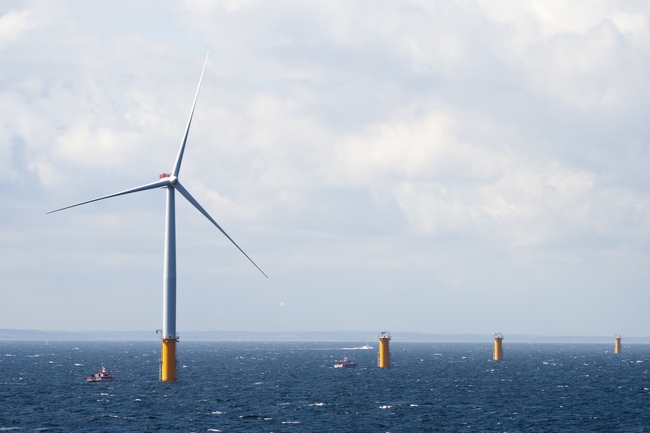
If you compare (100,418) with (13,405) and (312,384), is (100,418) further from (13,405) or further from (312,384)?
(312,384)

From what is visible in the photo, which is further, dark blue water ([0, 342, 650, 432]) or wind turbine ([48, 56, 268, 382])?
wind turbine ([48, 56, 268, 382])

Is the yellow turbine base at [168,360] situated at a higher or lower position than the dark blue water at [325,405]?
higher

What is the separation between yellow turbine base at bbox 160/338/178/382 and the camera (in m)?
129

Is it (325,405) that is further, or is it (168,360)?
(168,360)

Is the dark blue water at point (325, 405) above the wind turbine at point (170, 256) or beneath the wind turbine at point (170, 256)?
beneath

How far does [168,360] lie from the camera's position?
440 ft

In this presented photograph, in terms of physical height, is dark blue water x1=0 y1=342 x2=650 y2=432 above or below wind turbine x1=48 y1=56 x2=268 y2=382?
below

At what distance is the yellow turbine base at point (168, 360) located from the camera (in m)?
129

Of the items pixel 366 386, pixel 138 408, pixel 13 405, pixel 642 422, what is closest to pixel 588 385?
pixel 366 386

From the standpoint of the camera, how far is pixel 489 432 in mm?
97750

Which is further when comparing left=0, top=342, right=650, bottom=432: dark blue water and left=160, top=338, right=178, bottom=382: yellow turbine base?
left=160, top=338, right=178, bottom=382: yellow turbine base

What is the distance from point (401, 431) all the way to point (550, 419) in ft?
72.9

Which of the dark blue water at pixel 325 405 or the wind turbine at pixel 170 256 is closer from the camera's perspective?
the dark blue water at pixel 325 405

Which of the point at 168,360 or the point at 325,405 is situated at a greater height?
the point at 168,360
